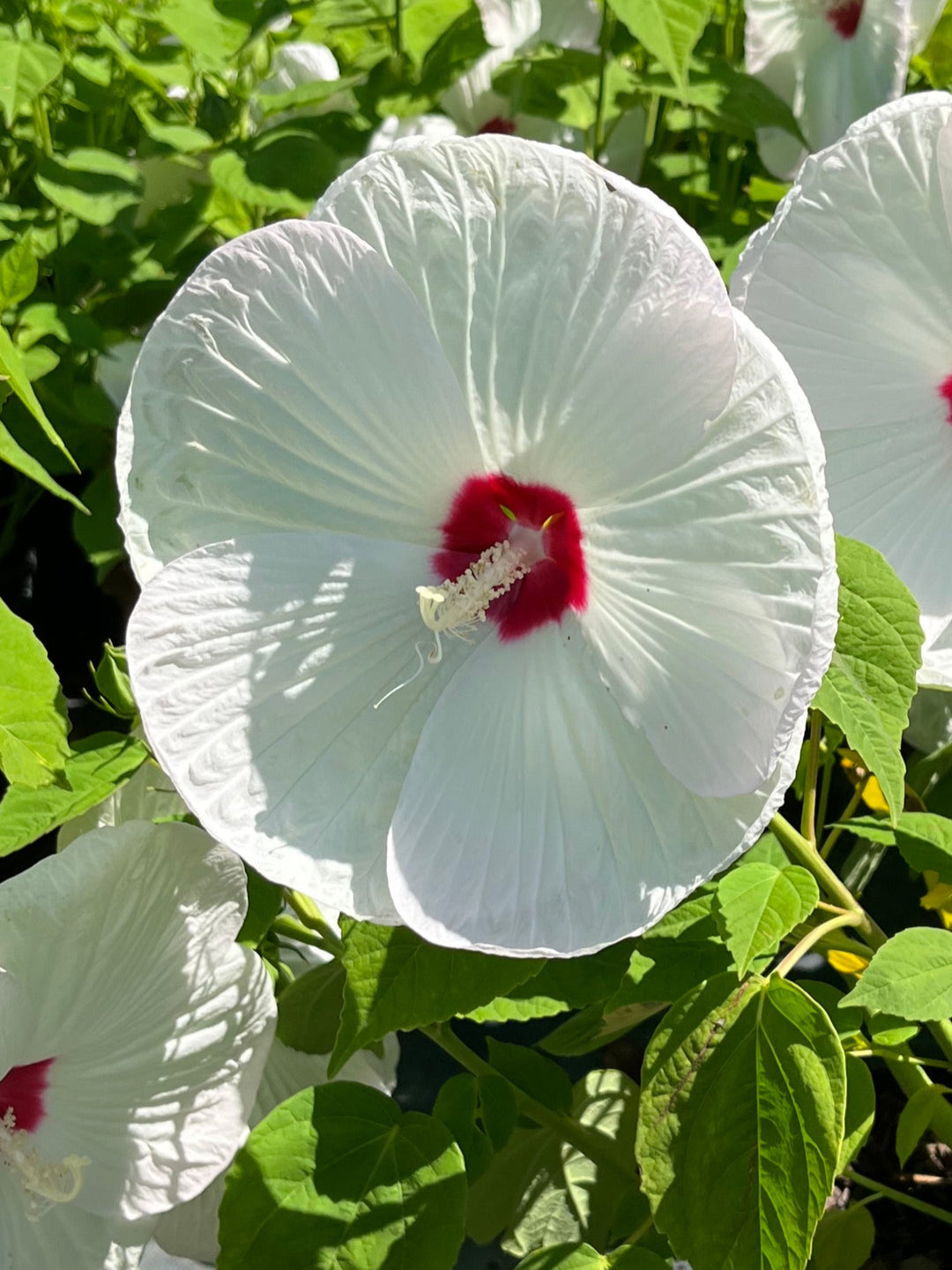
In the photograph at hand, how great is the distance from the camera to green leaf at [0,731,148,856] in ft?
2.98

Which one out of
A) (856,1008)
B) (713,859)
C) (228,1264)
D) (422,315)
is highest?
A: (422,315)

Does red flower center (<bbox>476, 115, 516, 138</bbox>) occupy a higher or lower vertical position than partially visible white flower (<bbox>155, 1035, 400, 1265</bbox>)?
higher

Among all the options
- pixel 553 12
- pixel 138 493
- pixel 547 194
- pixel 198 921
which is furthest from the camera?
pixel 553 12

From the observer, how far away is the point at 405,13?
165 cm

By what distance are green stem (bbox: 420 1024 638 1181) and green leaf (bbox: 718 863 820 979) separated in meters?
0.28

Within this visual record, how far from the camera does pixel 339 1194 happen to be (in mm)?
951

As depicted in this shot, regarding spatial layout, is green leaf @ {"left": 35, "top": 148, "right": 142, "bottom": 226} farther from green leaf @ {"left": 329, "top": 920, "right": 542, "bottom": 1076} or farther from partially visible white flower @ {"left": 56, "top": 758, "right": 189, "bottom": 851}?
green leaf @ {"left": 329, "top": 920, "right": 542, "bottom": 1076}

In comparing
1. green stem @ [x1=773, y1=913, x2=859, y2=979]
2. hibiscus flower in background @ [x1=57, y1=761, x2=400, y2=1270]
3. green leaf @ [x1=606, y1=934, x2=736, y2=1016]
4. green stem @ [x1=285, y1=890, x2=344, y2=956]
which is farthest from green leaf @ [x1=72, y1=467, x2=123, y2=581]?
green stem @ [x1=773, y1=913, x2=859, y2=979]

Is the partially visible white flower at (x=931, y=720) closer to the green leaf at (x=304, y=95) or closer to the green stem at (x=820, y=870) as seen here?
the green stem at (x=820, y=870)

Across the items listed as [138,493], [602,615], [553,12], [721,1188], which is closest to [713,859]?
[602,615]

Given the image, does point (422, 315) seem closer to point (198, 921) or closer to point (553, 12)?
point (198, 921)

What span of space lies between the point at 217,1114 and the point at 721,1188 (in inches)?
13.8

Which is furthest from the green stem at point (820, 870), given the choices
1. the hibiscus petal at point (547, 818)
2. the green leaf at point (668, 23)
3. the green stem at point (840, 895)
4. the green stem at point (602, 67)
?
the green stem at point (602, 67)

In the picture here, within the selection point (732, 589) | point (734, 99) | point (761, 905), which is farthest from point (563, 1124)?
point (734, 99)
